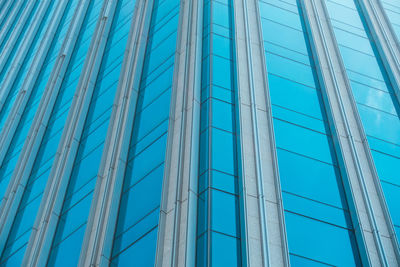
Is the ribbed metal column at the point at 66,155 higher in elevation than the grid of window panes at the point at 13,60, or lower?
lower

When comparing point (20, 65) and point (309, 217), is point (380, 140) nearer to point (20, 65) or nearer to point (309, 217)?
point (309, 217)

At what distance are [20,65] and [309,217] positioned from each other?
34.2 metres

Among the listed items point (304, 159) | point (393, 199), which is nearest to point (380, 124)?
point (393, 199)

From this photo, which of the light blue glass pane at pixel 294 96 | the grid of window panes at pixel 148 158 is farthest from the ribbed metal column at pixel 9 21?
the light blue glass pane at pixel 294 96

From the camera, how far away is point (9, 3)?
6762 cm

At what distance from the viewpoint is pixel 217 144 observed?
2183 centimetres

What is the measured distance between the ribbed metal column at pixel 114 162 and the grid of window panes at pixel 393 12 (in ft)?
45.4

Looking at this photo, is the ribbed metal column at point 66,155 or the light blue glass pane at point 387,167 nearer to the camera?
the light blue glass pane at point 387,167

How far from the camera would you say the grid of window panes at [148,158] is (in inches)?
811

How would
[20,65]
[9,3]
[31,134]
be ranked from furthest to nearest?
[9,3], [20,65], [31,134]

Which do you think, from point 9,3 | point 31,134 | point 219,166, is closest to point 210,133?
point 219,166

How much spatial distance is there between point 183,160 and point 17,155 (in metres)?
16.6

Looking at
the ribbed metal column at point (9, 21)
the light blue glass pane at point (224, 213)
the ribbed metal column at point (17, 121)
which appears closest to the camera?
the light blue glass pane at point (224, 213)

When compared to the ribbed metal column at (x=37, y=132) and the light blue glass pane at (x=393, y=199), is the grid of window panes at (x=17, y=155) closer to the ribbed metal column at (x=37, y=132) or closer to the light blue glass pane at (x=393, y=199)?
the ribbed metal column at (x=37, y=132)
